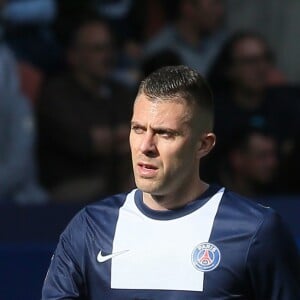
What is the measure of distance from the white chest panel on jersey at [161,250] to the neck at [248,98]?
125 inches

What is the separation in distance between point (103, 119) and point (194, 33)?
3.36 feet

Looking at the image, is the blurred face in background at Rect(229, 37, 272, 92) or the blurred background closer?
the blurred background

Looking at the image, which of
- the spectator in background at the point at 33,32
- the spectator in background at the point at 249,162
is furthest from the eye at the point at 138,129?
the spectator in background at the point at 33,32

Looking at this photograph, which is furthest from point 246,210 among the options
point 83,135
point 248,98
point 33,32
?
point 33,32

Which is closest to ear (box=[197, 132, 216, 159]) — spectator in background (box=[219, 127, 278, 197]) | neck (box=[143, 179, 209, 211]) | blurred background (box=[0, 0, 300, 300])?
neck (box=[143, 179, 209, 211])

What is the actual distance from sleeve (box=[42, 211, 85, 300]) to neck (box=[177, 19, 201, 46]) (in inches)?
151

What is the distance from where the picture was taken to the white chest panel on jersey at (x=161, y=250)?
3227mm

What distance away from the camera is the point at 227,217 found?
3287 millimetres

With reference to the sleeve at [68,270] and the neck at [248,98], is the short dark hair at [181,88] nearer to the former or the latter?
the sleeve at [68,270]

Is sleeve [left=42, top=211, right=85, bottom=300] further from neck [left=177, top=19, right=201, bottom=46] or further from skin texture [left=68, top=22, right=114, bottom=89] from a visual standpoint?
neck [left=177, top=19, right=201, bottom=46]

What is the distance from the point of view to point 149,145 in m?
3.17

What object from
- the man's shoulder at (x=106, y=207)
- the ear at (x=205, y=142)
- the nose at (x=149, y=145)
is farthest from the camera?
the man's shoulder at (x=106, y=207)

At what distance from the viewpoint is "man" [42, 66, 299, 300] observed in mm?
3197

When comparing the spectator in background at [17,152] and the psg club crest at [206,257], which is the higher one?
the psg club crest at [206,257]
